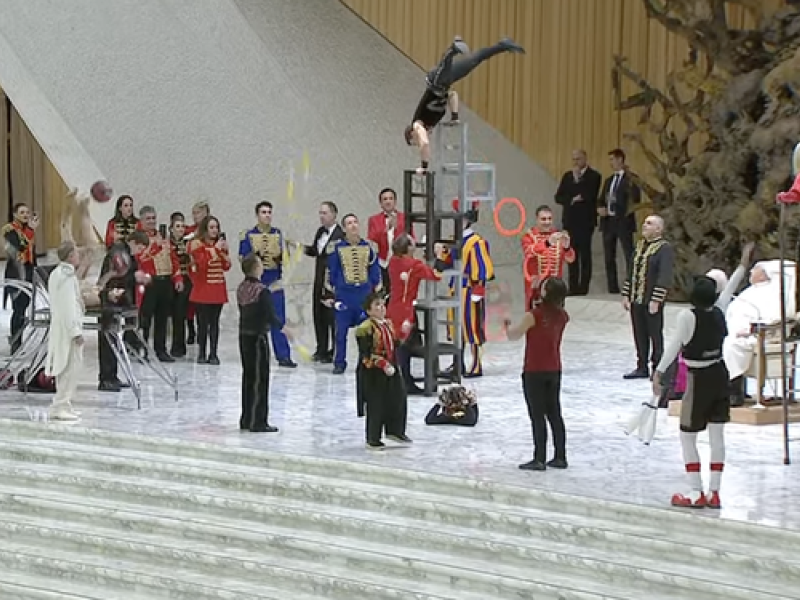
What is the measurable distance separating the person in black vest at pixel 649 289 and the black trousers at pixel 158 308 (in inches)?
164

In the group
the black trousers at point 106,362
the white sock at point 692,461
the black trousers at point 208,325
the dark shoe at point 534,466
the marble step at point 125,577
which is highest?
the black trousers at point 208,325

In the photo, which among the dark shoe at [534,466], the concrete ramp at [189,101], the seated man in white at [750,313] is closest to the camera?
the dark shoe at [534,466]

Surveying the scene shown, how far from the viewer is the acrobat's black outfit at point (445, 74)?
45.0 ft

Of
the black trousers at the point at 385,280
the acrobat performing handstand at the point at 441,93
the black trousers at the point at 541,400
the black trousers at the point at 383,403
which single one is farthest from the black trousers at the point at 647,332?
the black trousers at the point at 541,400

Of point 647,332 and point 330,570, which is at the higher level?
point 647,332

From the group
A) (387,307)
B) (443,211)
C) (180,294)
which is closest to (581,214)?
(180,294)

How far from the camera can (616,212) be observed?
19.9 meters

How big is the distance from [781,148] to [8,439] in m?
8.94

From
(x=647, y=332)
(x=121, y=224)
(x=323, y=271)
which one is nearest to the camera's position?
(x=647, y=332)

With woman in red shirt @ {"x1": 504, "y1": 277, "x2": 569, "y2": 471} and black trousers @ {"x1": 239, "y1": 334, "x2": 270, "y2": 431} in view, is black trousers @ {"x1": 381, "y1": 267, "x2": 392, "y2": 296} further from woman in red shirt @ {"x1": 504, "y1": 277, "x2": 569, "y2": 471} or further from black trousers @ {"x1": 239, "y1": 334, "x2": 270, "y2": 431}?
woman in red shirt @ {"x1": 504, "y1": 277, "x2": 569, "y2": 471}

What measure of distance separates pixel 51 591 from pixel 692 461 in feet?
12.8

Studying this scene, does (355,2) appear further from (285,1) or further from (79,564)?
(79,564)

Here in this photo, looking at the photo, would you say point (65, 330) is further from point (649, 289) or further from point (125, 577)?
point (649, 289)

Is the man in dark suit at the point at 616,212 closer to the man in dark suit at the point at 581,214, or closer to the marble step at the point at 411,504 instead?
the man in dark suit at the point at 581,214
